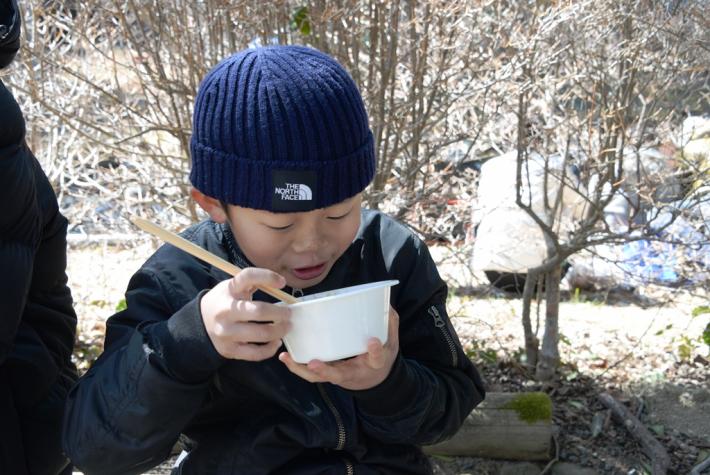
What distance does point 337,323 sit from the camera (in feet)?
4.58

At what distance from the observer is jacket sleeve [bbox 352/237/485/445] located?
1748 millimetres

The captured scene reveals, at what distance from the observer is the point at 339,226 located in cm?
171

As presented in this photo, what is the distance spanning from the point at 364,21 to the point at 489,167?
1124 millimetres

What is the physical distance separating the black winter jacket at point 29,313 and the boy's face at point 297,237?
0.39 metres

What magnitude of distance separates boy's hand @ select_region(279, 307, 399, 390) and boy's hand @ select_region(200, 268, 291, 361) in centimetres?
6

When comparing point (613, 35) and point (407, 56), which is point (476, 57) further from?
point (613, 35)

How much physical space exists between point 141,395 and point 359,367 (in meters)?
0.38

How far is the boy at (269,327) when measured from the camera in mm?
1557

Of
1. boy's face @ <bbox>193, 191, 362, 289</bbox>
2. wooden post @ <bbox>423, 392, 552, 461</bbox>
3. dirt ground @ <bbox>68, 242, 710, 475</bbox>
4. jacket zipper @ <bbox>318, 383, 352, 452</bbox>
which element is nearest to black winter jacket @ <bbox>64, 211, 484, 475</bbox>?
jacket zipper @ <bbox>318, 383, 352, 452</bbox>

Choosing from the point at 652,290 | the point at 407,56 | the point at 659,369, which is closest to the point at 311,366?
the point at 407,56

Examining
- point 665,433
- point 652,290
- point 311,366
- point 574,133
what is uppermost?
point 574,133

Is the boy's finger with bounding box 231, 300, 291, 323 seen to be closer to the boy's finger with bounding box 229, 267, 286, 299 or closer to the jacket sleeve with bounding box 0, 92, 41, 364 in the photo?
the boy's finger with bounding box 229, 267, 286, 299

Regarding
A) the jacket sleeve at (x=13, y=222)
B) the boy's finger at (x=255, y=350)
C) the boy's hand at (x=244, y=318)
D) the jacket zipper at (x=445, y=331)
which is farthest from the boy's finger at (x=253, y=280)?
the jacket zipper at (x=445, y=331)

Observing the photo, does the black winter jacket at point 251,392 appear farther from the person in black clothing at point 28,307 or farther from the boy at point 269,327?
the person in black clothing at point 28,307
